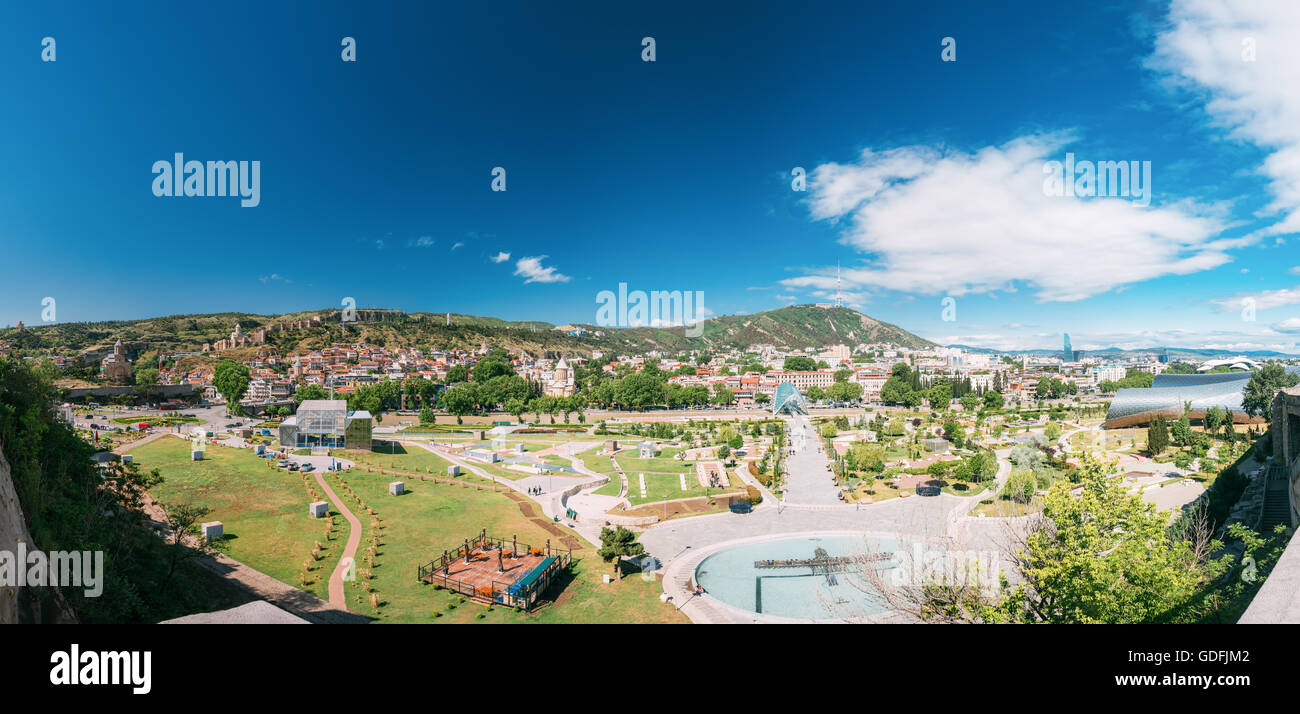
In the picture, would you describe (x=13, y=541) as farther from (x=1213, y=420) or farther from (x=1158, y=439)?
(x=1213, y=420)

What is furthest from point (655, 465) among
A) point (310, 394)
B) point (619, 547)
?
point (310, 394)

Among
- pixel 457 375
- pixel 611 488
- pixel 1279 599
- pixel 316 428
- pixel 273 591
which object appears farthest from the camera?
pixel 457 375

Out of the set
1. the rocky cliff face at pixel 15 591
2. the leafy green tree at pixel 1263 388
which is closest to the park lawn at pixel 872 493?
the rocky cliff face at pixel 15 591

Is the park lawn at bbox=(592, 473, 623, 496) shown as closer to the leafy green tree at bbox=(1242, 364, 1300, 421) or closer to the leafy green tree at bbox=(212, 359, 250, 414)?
the leafy green tree at bbox=(1242, 364, 1300, 421)

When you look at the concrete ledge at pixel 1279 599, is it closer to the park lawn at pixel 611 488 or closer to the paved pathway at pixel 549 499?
the paved pathway at pixel 549 499
